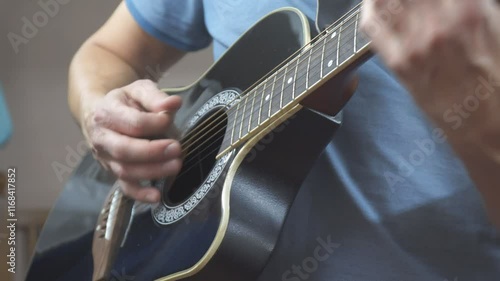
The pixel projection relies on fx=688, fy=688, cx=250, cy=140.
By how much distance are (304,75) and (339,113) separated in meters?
0.05

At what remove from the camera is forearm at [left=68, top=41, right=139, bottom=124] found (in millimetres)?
958

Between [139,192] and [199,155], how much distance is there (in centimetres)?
8

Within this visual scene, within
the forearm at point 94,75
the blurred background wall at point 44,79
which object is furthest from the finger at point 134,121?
the blurred background wall at point 44,79

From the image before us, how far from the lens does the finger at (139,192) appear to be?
30.4 inches

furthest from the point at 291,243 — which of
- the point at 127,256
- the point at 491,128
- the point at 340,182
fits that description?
the point at 491,128

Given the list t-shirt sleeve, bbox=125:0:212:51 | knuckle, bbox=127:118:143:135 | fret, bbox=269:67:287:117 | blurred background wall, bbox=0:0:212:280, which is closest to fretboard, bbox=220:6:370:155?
fret, bbox=269:67:287:117

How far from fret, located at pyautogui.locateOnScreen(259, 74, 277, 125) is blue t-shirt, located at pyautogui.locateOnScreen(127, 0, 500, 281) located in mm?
80

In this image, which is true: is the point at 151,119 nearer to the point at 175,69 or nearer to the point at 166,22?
the point at 166,22

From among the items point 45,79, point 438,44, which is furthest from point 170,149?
point 45,79

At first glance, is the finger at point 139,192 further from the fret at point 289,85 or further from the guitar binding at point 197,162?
the fret at point 289,85

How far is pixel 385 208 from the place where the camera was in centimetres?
66

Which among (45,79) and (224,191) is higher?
(45,79)

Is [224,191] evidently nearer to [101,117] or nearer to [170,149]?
[170,149]

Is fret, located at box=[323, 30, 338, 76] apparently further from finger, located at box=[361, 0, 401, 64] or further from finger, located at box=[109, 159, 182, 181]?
finger, located at box=[109, 159, 182, 181]
